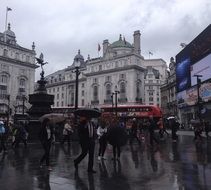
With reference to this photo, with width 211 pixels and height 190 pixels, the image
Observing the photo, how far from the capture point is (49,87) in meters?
121

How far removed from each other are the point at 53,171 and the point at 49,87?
112968 millimetres

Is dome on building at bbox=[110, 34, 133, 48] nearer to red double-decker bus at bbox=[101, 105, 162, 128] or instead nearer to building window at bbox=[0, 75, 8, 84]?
building window at bbox=[0, 75, 8, 84]

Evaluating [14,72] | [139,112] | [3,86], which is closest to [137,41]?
[14,72]

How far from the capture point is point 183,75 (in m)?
59.8

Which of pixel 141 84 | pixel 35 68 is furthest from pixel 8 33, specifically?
pixel 141 84

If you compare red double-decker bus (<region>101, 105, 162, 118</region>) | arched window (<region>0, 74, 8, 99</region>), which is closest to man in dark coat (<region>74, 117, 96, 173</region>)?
red double-decker bus (<region>101, 105, 162, 118</region>)

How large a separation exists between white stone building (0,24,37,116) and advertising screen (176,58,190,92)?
38845mm

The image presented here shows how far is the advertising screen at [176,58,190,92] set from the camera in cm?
5799

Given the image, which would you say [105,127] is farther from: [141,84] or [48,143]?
[141,84]

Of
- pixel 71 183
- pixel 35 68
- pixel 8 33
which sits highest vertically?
pixel 8 33

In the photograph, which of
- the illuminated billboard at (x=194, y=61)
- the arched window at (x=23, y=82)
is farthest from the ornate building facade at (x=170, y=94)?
the arched window at (x=23, y=82)

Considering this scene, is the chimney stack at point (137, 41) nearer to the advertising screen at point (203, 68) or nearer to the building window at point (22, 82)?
the building window at point (22, 82)

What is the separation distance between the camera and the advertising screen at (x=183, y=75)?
57994 mm

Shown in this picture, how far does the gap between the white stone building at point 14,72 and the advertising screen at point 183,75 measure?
127 feet
